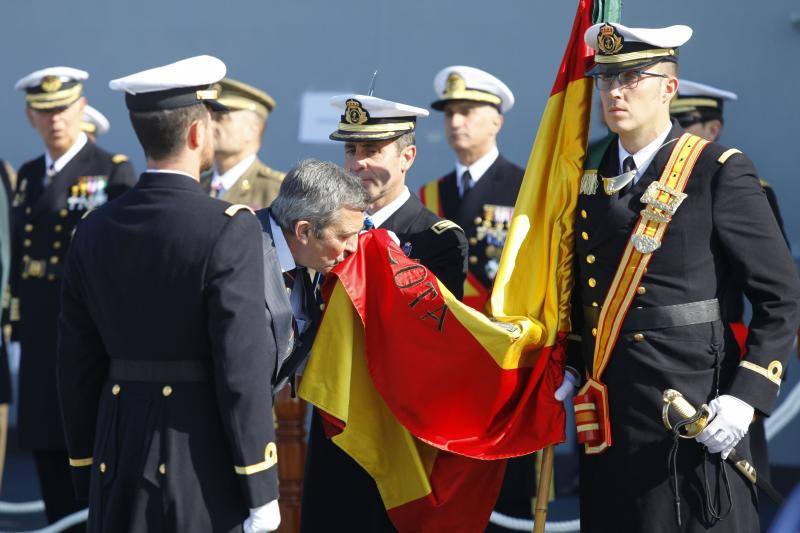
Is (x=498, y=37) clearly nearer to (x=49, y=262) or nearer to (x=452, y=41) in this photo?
(x=452, y=41)

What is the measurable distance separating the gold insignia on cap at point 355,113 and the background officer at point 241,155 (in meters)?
1.68

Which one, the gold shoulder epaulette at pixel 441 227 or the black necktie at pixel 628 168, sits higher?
the black necktie at pixel 628 168

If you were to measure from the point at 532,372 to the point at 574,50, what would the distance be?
3.63 ft

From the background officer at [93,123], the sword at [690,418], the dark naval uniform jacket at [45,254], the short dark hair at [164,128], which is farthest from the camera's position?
the background officer at [93,123]

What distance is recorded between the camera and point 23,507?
626cm

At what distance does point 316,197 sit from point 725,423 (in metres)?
1.40

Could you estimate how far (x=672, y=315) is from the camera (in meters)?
3.68

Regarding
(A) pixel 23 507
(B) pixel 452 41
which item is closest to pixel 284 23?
(B) pixel 452 41

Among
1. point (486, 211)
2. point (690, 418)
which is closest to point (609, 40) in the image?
point (690, 418)

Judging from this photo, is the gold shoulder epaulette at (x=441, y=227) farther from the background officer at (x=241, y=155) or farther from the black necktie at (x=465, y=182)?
the background officer at (x=241, y=155)

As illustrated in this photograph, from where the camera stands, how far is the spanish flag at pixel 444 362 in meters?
3.98

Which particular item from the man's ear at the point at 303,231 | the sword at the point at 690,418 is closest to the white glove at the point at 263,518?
the man's ear at the point at 303,231

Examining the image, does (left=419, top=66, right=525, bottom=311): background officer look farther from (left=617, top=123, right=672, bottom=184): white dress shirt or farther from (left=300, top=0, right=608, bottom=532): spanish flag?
(left=617, top=123, right=672, bottom=184): white dress shirt

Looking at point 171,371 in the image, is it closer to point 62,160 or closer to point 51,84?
point 62,160
